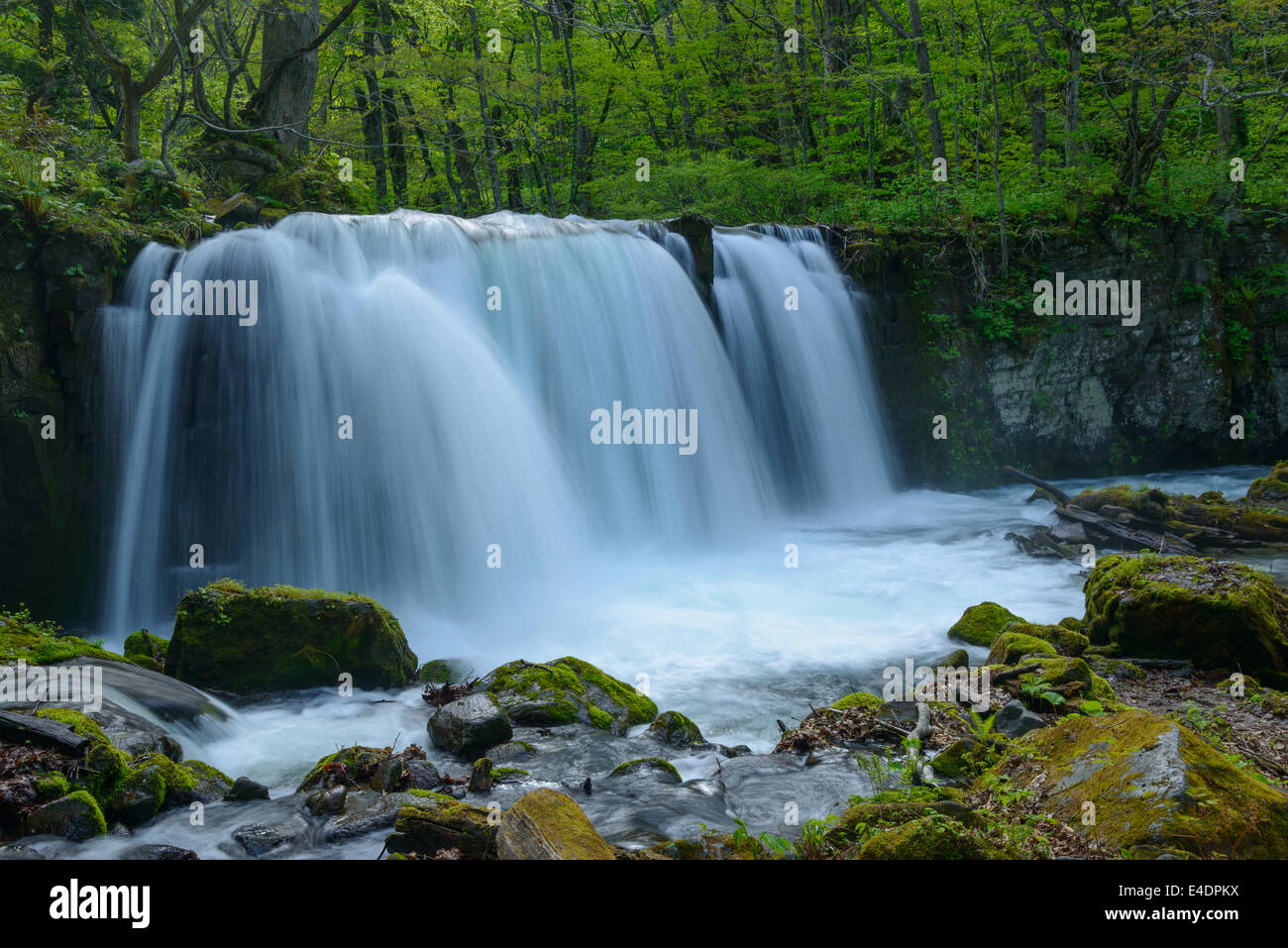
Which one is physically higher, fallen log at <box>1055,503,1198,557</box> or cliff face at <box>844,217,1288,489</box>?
cliff face at <box>844,217,1288,489</box>

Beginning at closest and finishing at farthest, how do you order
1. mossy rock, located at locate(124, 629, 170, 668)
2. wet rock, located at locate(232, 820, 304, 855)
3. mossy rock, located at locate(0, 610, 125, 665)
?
1. wet rock, located at locate(232, 820, 304, 855)
2. mossy rock, located at locate(0, 610, 125, 665)
3. mossy rock, located at locate(124, 629, 170, 668)

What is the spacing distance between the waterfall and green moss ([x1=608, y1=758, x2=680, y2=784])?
14.5ft

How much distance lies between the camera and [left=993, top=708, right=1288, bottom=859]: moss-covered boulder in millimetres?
2900

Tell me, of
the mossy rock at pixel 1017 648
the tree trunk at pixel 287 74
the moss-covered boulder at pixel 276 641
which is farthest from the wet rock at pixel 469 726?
the tree trunk at pixel 287 74

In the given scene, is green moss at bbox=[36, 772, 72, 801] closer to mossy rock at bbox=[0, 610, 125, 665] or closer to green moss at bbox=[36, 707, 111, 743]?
green moss at bbox=[36, 707, 111, 743]

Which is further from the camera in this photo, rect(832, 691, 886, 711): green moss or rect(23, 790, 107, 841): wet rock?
rect(832, 691, 886, 711): green moss

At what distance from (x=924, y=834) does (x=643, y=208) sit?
1718cm

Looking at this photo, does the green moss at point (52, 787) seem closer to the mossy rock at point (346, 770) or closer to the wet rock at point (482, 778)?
the mossy rock at point (346, 770)

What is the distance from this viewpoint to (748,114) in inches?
762

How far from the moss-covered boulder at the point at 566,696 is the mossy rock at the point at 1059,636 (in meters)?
2.95

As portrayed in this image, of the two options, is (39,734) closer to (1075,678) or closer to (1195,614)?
(1075,678)

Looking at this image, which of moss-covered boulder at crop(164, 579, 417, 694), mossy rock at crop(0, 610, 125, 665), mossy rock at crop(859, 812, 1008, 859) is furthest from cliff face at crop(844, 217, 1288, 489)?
mossy rock at crop(859, 812, 1008, 859)

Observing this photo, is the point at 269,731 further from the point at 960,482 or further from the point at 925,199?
the point at 925,199
